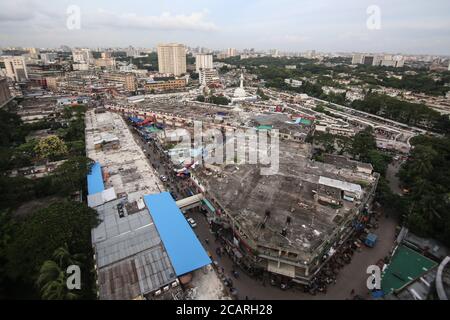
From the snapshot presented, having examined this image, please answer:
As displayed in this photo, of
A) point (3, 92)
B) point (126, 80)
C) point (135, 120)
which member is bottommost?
point (135, 120)

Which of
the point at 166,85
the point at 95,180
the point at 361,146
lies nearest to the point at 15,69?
the point at 166,85

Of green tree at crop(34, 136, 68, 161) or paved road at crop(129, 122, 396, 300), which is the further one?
green tree at crop(34, 136, 68, 161)

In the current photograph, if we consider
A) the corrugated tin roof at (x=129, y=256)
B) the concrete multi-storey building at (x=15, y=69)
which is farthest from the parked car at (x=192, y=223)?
the concrete multi-storey building at (x=15, y=69)

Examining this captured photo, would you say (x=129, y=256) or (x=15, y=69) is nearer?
(x=129, y=256)

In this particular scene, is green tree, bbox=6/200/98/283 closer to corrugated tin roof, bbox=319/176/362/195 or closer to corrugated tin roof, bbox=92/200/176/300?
corrugated tin roof, bbox=92/200/176/300

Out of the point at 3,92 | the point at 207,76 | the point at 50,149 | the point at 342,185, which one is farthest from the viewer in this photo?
the point at 207,76

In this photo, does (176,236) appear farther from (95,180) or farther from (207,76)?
(207,76)

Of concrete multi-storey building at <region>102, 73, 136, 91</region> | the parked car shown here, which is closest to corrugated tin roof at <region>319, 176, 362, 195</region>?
the parked car
